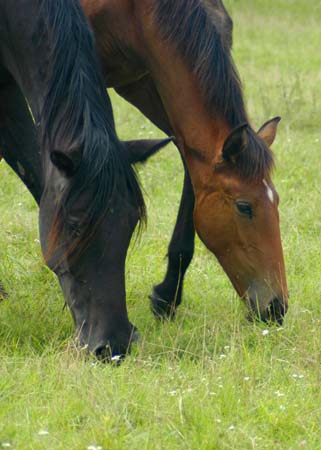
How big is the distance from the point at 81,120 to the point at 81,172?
255 millimetres

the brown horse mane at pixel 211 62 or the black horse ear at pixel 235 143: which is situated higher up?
the brown horse mane at pixel 211 62

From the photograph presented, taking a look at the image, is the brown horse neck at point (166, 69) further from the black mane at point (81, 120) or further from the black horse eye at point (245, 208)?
the black mane at point (81, 120)

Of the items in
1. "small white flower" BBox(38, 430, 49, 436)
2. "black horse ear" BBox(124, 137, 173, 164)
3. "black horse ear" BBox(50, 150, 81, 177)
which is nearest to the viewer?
"small white flower" BBox(38, 430, 49, 436)

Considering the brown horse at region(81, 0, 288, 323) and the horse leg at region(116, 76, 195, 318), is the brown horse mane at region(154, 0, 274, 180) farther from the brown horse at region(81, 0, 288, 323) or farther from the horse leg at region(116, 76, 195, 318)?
the horse leg at region(116, 76, 195, 318)

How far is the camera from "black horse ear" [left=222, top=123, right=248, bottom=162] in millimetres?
4754

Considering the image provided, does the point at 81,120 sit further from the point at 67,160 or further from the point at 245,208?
the point at 245,208

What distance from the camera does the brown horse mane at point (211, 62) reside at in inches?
192

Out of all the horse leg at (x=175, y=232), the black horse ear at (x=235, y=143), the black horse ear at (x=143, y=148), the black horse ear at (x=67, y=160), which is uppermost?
the black horse ear at (x=67, y=160)

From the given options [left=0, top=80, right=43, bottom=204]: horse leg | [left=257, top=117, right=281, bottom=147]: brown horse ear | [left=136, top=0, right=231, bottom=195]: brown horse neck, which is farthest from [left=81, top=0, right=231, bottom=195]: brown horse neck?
[left=0, top=80, right=43, bottom=204]: horse leg

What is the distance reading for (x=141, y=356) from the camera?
4410mm

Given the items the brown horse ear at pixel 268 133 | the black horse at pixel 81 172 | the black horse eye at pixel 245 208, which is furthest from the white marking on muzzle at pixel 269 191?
the black horse at pixel 81 172

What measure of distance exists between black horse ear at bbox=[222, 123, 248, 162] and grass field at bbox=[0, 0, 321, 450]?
0.44 metres

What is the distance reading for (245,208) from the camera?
493cm

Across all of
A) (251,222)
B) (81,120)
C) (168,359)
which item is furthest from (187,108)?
(168,359)
